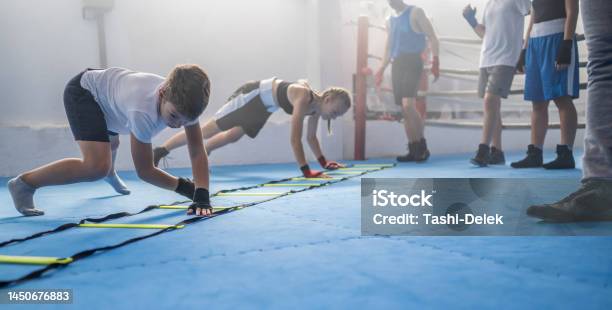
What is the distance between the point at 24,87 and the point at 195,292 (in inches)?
150

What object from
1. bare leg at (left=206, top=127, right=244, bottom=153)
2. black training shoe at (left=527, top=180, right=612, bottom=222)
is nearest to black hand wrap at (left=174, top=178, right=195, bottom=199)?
black training shoe at (left=527, top=180, right=612, bottom=222)

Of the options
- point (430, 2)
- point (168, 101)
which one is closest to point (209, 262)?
point (168, 101)

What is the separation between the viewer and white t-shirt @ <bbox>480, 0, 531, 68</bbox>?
140 inches

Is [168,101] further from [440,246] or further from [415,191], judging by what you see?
[415,191]

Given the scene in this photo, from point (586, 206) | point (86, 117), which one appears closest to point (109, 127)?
point (86, 117)

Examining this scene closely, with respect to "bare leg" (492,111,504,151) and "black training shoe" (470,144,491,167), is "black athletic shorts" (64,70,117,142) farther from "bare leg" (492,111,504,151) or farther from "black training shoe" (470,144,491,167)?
"bare leg" (492,111,504,151)

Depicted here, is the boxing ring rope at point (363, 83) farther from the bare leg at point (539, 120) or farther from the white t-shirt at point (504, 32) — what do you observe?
the bare leg at point (539, 120)

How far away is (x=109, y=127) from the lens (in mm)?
2098

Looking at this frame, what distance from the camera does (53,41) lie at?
411 cm

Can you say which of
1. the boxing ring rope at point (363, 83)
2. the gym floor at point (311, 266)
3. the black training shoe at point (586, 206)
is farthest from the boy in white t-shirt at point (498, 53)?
the black training shoe at point (586, 206)

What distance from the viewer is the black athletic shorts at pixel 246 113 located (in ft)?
11.6

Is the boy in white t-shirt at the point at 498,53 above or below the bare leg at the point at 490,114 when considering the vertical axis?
above

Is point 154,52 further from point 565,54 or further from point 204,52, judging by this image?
point 565,54

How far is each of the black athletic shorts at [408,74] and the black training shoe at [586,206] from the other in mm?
2863
